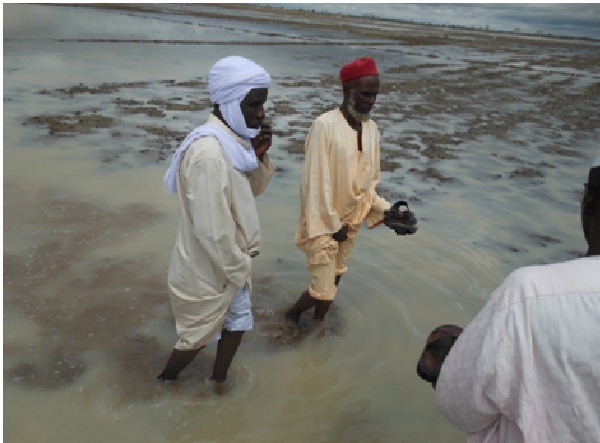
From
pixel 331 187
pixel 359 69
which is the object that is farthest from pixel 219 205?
pixel 359 69

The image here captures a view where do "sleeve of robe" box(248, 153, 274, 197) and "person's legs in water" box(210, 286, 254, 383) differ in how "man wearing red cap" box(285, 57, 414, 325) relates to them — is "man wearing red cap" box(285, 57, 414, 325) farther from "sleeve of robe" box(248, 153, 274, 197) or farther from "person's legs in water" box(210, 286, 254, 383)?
"person's legs in water" box(210, 286, 254, 383)

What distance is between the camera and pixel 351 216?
11.1 ft

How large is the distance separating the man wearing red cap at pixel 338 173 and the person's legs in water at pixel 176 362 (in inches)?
33.9

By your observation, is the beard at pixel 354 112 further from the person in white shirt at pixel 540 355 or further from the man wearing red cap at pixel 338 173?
the person in white shirt at pixel 540 355

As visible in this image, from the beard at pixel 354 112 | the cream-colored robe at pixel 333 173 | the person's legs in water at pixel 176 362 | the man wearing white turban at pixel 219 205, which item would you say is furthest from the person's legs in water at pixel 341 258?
the person's legs in water at pixel 176 362

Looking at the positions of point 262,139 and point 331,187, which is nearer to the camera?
point 262,139

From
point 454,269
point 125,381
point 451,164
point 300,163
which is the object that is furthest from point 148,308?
point 451,164

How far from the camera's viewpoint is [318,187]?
10.3 ft

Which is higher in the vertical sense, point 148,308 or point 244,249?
point 244,249

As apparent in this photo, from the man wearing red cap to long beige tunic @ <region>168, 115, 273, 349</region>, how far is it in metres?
0.46

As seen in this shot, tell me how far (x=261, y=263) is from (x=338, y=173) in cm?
172

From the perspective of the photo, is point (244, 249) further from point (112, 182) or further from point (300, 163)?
point (300, 163)

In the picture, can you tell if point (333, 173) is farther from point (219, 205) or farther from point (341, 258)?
point (219, 205)

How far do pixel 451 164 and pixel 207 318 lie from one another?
5.99 meters
